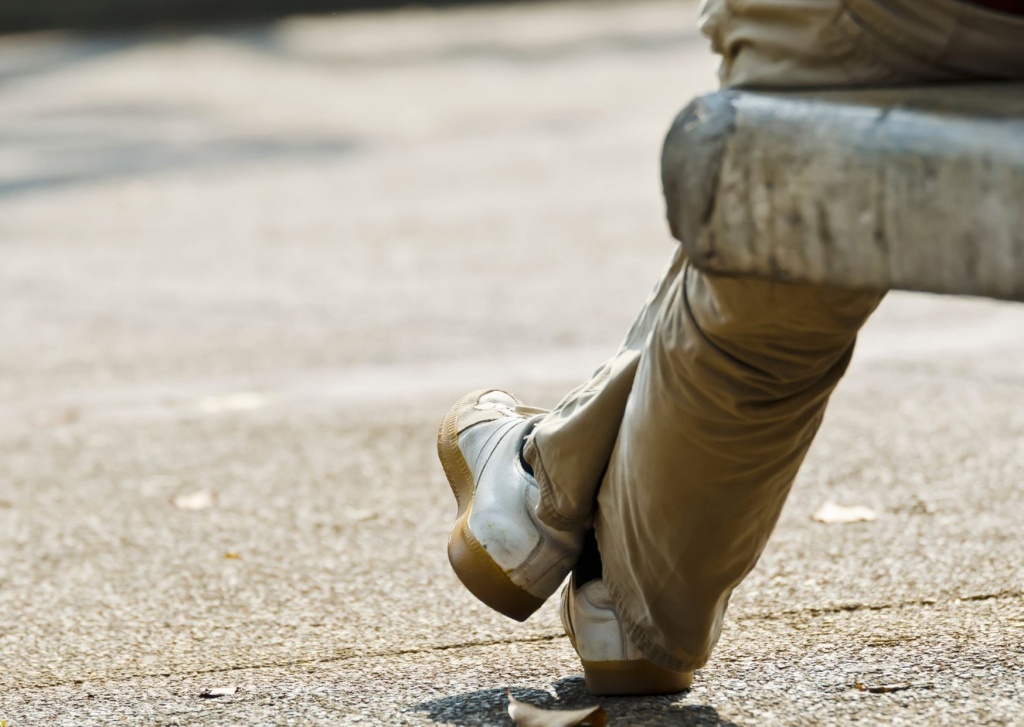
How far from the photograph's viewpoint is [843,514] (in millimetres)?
2887

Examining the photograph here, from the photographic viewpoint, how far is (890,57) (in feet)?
4.68

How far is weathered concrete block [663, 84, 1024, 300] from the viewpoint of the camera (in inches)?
51.2

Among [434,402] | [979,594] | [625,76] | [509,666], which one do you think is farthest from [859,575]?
[625,76]

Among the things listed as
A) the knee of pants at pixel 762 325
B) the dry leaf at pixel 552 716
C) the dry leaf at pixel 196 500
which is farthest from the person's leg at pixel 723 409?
the dry leaf at pixel 196 500

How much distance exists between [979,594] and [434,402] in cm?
190

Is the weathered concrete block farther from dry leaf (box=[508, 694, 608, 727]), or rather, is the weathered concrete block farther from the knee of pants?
dry leaf (box=[508, 694, 608, 727])

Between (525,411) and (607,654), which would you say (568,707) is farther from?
(525,411)

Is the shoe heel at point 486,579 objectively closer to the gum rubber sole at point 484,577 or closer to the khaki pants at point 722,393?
the gum rubber sole at point 484,577

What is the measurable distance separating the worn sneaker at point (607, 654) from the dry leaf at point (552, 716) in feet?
0.21

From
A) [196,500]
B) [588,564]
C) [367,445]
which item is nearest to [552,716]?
[588,564]

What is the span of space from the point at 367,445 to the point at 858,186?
2428mm

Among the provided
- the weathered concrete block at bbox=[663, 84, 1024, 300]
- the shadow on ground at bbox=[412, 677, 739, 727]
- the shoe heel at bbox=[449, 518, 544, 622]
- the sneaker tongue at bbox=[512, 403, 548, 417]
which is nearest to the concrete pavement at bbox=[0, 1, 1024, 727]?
the shadow on ground at bbox=[412, 677, 739, 727]

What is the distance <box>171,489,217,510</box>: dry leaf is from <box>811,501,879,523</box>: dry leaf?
1.29 metres

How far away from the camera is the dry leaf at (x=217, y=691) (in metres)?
2.14
